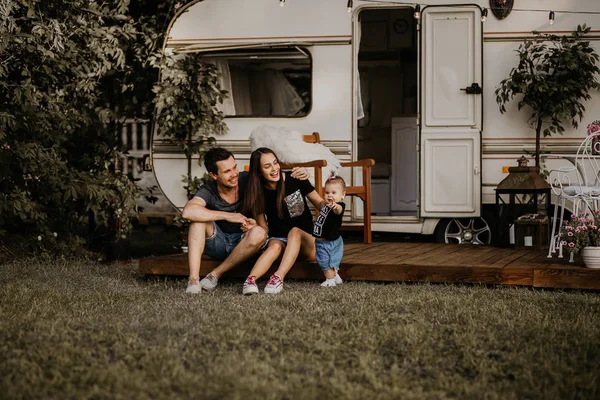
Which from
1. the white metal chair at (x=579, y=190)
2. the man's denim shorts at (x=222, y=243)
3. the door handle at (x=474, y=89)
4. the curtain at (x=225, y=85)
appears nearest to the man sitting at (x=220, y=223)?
the man's denim shorts at (x=222, y=243)

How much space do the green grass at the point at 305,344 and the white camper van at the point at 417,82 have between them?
7.49ft

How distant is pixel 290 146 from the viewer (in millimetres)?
7051

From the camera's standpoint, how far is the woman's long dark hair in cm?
527

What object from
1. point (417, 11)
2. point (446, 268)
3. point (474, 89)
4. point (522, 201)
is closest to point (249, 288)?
point (446, 268)

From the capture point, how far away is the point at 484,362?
3375 mm

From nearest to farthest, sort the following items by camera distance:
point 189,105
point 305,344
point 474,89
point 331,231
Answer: point 305,344
point 331,231
point 474,89
point 189,105

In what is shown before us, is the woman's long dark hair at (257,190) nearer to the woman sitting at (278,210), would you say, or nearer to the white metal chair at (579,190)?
the woman sitting at (278,210)

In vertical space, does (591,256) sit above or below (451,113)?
below

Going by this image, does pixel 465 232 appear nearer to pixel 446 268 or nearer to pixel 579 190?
pixel 579 190

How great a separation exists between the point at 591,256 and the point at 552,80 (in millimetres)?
2359

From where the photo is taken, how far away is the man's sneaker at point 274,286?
502 centimetres

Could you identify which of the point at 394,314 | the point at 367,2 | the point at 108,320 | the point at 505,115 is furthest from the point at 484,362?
the point at 367,2

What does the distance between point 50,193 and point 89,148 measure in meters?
1.08

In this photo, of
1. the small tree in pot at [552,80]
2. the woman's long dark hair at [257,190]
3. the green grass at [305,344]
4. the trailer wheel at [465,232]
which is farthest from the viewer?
the trailer wheel at [465,232]
